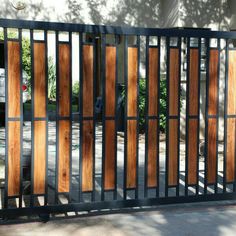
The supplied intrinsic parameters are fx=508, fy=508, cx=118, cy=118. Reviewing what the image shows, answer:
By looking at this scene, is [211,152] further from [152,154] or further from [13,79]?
[13,79]

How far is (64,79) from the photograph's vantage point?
205 inches

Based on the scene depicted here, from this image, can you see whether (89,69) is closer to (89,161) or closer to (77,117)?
(77,117)

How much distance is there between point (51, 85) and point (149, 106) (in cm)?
1261

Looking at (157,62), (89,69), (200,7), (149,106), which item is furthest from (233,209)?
(200,7)

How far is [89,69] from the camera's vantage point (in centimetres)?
528

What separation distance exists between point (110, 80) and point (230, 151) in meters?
1.72

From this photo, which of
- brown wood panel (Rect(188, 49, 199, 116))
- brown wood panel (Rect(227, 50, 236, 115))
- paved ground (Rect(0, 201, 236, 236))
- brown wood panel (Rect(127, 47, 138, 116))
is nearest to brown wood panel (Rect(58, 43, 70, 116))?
brown wood panel (Rect(127, 47, 138, 116))

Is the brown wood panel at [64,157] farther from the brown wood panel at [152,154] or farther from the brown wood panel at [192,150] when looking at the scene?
the brown wood panel at [192,150]

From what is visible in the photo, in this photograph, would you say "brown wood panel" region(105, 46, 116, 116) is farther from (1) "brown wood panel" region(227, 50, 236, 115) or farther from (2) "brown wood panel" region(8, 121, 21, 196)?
(1) "brown wood panel" region(227, 50, 236, 115)

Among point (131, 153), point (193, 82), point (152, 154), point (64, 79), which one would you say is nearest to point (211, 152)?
point (152, 154)

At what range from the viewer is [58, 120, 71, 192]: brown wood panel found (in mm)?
5258

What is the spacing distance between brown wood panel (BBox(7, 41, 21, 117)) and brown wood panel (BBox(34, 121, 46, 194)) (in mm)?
265

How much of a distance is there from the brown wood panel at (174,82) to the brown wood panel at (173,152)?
135 millimetres

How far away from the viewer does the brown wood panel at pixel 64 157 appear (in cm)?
526
